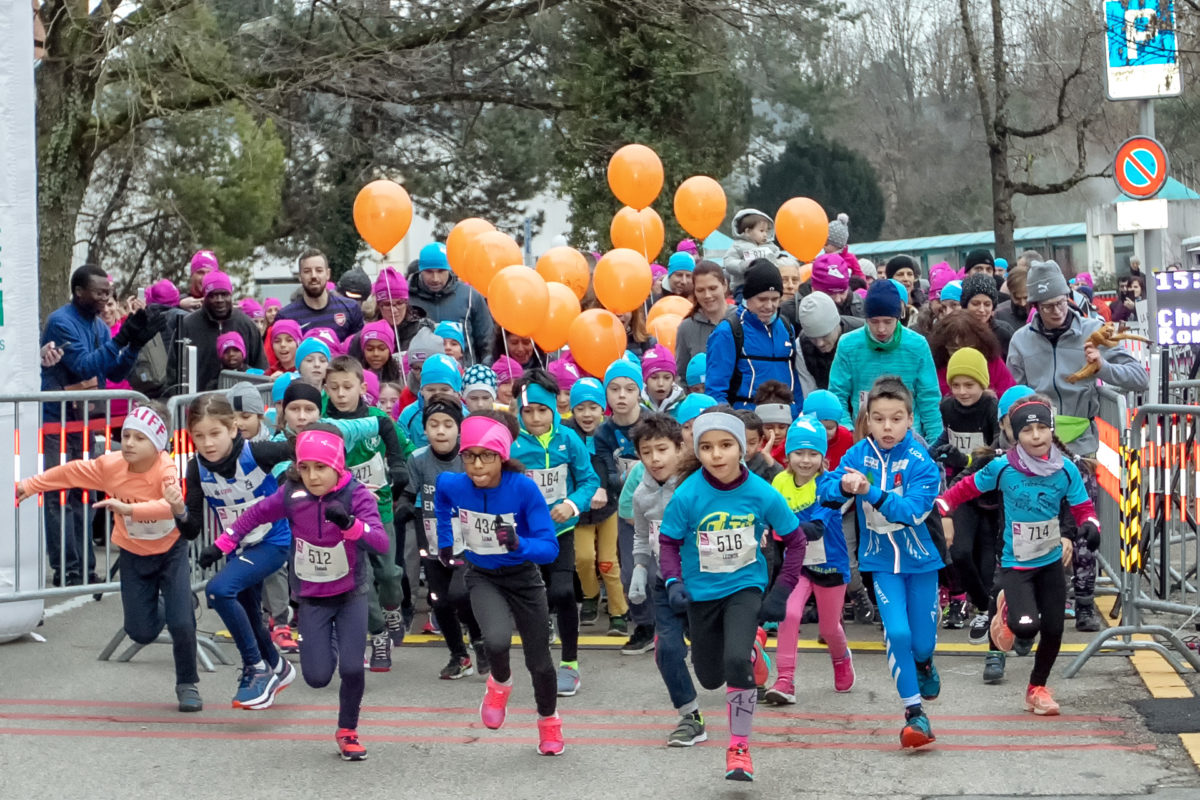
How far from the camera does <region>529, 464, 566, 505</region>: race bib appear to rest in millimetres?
8414

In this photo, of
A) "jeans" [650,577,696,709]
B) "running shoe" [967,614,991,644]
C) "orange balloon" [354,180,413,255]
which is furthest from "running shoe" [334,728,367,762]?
"orange balloon" [354,180,413,255]

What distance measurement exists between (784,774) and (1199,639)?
3.08m

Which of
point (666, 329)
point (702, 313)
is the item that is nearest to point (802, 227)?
point (666, 329)

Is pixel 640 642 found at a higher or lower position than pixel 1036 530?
lower

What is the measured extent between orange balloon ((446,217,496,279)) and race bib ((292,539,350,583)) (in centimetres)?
503

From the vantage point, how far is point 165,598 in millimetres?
7512

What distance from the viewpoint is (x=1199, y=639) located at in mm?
8305

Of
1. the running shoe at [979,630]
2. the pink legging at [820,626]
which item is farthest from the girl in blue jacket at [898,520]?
the running shoe at [979,630]

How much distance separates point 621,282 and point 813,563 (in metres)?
3.55

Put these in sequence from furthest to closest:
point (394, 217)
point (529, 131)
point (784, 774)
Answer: point (529, 131) → point (394, 217) → point (784, 774)

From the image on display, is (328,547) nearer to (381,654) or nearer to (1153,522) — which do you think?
(381,654)

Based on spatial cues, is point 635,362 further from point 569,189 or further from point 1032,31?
point 1032,31

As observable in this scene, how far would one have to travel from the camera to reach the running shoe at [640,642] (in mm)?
8859

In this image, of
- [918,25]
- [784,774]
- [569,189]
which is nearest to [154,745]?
[784,774]
